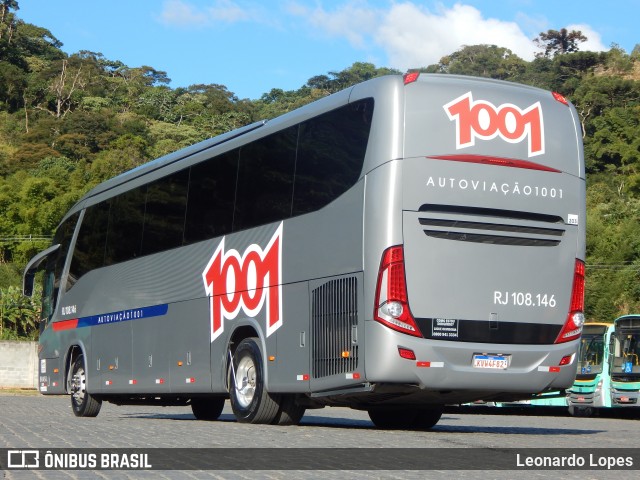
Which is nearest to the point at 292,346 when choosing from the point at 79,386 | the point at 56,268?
the point at 79,386

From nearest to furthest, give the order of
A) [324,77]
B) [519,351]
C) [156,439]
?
1. [156,439]
2. [519,351]
3. [324,77]

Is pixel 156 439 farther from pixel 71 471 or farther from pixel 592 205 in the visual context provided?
pixel 592 205

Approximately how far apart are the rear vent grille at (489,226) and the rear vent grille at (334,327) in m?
1.14

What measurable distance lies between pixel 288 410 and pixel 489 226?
3850mm

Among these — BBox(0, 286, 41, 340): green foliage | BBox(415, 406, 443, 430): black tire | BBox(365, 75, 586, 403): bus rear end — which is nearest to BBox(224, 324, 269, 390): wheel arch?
BBox(415, 406, 443, 430): black tire

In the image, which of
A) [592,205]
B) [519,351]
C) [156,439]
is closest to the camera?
[156,439]

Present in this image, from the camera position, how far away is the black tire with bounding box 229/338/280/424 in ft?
50.9

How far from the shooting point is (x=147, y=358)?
62.6 feet

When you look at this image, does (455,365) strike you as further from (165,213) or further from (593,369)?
(593,369)

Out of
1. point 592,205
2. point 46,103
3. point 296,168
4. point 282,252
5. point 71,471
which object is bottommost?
point 71,471

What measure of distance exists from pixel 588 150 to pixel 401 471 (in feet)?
330

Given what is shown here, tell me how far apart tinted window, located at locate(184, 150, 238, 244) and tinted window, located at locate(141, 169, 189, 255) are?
274 millimetres

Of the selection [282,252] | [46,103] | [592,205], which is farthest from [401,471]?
[46,103]

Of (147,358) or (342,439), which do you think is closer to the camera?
(342,439)
